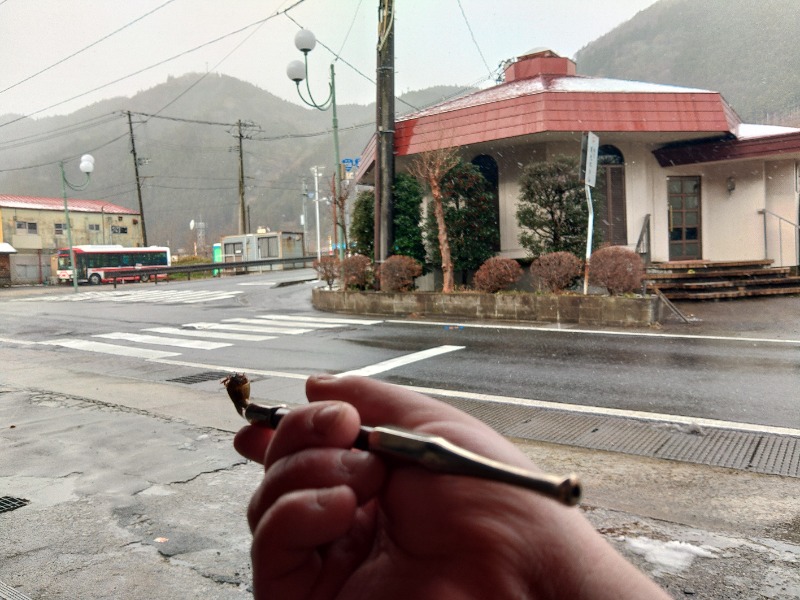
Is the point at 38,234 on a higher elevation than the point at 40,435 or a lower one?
higher

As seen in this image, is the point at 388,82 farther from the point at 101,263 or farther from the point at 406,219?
the point at 101,263

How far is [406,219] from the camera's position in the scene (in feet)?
56.6

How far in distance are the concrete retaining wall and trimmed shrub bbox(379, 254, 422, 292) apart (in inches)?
12.6

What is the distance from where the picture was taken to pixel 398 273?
15.2 meters

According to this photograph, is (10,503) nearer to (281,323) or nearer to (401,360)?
(401,360)

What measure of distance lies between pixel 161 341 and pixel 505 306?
682cm

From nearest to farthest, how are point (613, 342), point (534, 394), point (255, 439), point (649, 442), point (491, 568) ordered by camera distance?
point (491, 568) < point (255, 439) < point (649, 442) < point (534, 394) < point (613, 342)

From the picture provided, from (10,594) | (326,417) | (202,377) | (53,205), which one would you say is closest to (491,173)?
(202,377)

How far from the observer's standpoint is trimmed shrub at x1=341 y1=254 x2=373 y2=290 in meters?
16.5

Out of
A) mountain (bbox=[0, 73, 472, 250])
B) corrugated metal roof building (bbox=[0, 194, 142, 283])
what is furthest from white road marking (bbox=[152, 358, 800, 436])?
mountain (bbox=[0, 73, 472, 250])

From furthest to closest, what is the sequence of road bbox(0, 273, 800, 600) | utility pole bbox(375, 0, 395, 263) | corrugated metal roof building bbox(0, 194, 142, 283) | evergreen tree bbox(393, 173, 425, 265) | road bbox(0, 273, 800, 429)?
1. corrugated metal roof building bbox(0, 194, 142, 283)
2. evergreen tree bbox(393, 173, 425, 265)
3. utility pole bbox(375, 0, 395, 263)
4. road bbox(0, 273, 800, 429)
5. road bbox(0, 273, 800, 600)

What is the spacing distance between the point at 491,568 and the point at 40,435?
5.55 meters

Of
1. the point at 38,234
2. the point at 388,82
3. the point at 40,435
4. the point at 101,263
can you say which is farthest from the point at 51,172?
the point at 40,435

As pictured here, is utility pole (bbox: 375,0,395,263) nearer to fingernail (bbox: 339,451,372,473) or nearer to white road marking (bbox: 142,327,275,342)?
white road marking (bbox: 142,327,275,342)
